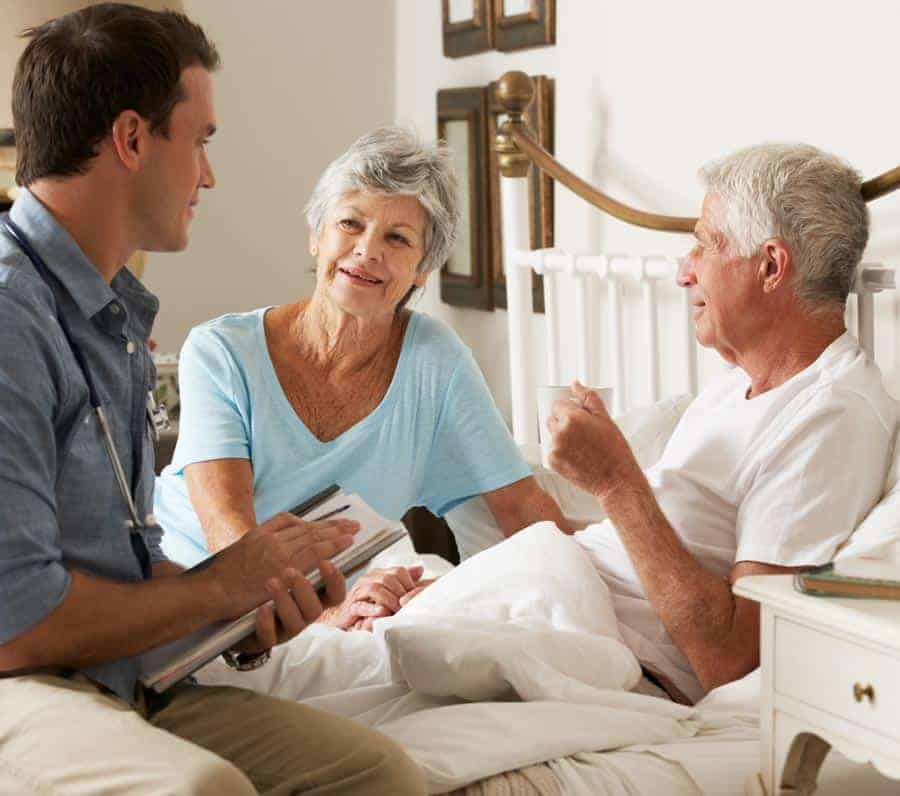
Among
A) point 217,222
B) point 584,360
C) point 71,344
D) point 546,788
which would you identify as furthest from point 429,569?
point 217,222

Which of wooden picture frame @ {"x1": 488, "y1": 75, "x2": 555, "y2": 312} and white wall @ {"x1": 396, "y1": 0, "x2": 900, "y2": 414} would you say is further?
wooden picture frame @ {"x1": 488, "y1": 75, "x2": 555, "y2": 312}

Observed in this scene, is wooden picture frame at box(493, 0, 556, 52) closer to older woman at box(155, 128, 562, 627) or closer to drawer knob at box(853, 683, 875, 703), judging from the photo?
older woman at box(155, 128, 562, 627)

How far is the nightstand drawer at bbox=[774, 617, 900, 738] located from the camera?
4.82 feet

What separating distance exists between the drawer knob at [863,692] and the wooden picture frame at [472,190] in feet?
7.53

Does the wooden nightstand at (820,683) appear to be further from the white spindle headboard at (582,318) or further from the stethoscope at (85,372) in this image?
the white spindle headboard at (582,318)

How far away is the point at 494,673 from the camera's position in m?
1.82

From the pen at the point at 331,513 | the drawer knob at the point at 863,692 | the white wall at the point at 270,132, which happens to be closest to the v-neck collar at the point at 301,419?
the pen at the point at 331,513

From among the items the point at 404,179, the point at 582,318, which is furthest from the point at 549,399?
the point at 582,318

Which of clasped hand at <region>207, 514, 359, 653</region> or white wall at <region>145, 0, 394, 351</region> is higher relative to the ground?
white wall at <region>145, 0, 394, 351</region>

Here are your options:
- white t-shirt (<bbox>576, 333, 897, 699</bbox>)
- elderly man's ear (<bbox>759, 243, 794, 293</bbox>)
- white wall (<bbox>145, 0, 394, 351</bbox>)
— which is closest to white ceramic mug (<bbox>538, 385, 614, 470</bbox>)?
white t-shirt (<bbox>576, 333, 897, 699</bbox>)

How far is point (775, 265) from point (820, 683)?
0.73 m

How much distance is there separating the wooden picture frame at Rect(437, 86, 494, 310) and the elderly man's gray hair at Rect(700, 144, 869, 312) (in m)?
1.61

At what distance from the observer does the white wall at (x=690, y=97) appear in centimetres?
241

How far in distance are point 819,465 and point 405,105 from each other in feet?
8.47
